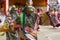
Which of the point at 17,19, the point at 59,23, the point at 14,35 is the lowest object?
the point at 59,23

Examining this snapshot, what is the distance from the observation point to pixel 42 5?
25.9 metres

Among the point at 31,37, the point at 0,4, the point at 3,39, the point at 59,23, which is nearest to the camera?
the point at 31,37

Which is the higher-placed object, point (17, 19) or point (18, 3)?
point (17, 19)

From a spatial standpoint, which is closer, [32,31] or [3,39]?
[32,31]

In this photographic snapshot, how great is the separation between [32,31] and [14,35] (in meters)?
0.61

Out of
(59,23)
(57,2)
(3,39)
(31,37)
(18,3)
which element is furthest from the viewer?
(18,3)

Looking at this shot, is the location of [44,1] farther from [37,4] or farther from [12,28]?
[12,28]

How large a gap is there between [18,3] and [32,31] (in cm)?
1970

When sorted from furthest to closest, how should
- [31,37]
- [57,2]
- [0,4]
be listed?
[57,2], [0,4], [31,37]

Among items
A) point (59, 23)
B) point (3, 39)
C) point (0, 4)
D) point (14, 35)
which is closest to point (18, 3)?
point (0, 4)

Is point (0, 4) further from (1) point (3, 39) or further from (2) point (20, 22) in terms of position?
(2) point (20, 22)

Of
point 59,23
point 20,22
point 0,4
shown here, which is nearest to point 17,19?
point 20,22

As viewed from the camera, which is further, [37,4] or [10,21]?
[37,4]

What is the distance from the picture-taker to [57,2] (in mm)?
24734
